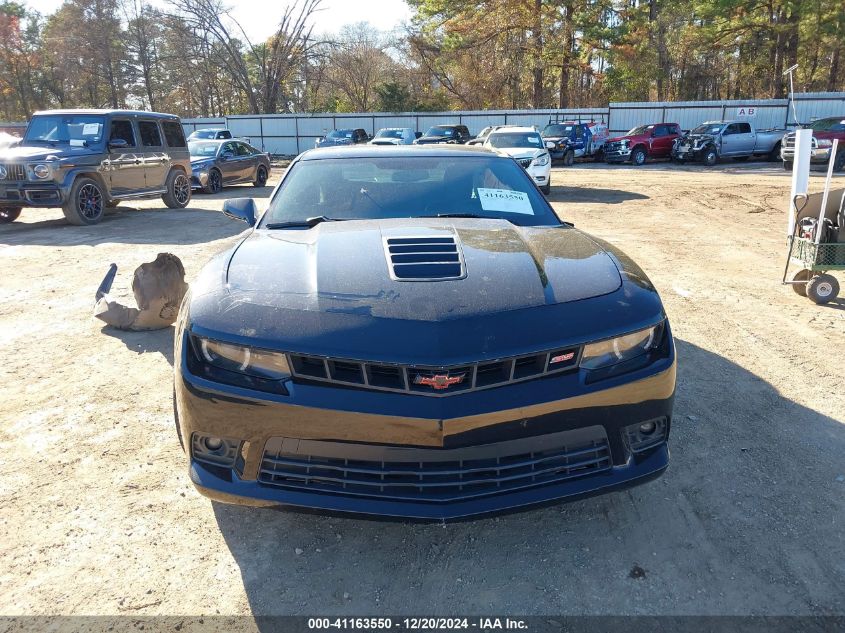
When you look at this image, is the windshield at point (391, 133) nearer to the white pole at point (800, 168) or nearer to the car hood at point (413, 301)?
the white pole at point (800, 168)

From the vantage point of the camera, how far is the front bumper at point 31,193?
398 inches

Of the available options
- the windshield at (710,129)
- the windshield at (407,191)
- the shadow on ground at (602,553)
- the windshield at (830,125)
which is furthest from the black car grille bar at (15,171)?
the windshield at (710,129)

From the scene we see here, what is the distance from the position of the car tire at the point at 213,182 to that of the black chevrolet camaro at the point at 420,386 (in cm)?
1457

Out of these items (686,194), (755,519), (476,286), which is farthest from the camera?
(686,194)

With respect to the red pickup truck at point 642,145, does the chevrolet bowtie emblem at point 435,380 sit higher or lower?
lower

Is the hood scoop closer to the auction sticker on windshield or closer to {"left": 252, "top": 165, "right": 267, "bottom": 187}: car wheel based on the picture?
the auction sticker on windshield

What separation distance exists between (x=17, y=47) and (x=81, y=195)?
4817 centimetres

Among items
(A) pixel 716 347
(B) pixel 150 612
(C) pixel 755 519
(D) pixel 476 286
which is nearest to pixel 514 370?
(D) pixel 476 286

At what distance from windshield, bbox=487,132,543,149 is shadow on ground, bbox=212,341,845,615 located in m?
13.3

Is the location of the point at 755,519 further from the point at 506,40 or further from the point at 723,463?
the point at 506,40

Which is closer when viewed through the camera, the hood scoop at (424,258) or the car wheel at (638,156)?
the hood scoop at (424,258)

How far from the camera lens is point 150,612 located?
2.08 m

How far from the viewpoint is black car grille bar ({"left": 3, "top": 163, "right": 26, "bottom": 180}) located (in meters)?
10.1

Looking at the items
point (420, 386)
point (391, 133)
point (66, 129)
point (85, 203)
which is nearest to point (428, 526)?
point (420, 386)
